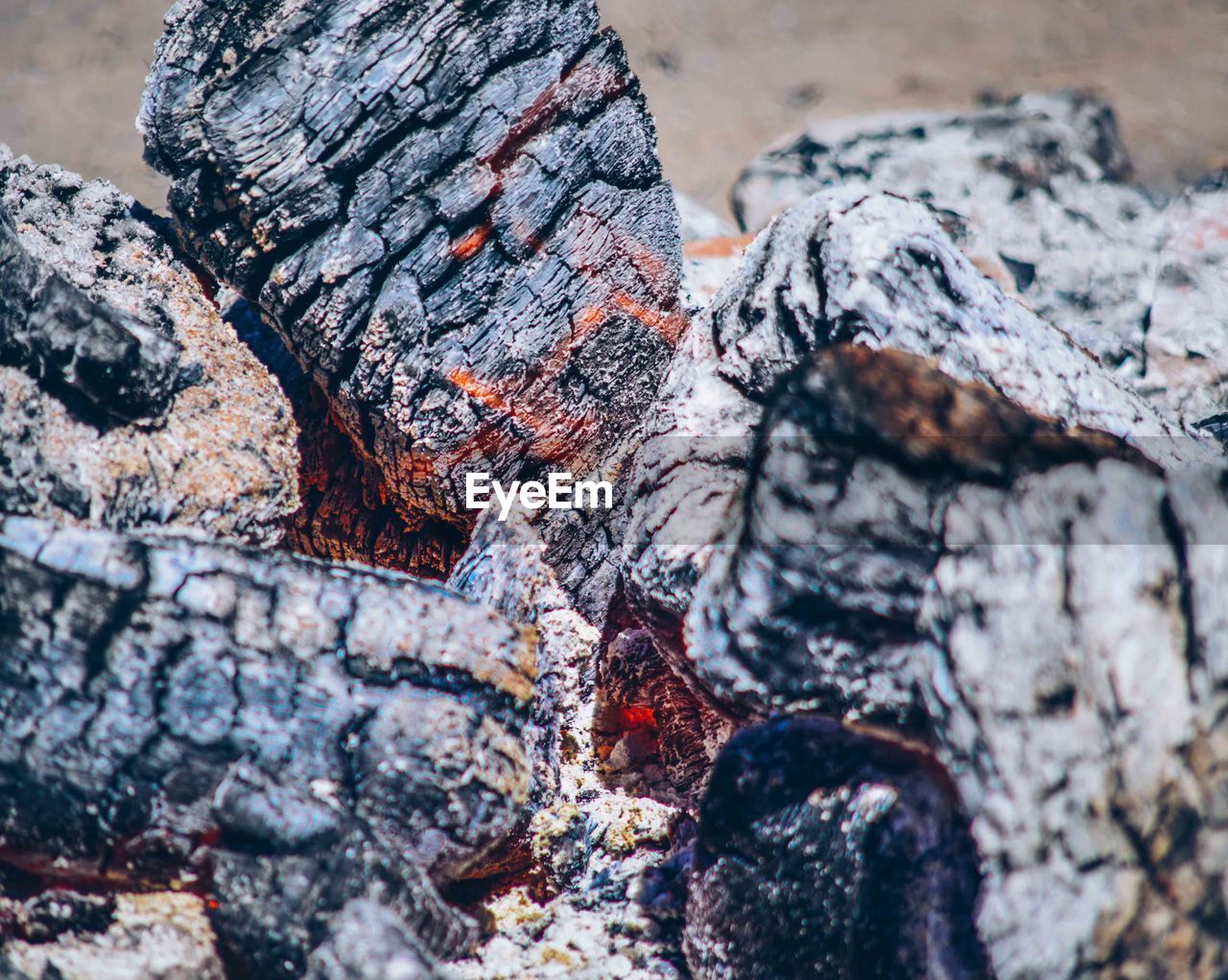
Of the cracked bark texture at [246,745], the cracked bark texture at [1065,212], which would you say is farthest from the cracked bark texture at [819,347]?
the cracked bark texture at [1065,212]

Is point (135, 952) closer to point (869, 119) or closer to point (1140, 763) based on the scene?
point (1140, 763)

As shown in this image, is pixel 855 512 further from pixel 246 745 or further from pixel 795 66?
pixel 795 66

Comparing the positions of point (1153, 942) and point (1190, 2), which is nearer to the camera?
point (1153, 942)

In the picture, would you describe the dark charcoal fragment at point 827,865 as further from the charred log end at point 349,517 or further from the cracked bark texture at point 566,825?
the charred log end at point 349,517

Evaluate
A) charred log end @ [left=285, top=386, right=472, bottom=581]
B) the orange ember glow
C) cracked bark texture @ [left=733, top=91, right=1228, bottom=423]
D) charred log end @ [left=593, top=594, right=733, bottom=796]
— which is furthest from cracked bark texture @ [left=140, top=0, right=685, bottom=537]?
cracked bark texture @ [left=733, top=91, right=1228, bottom=423]

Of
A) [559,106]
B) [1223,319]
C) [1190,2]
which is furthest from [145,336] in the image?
[1190,2]

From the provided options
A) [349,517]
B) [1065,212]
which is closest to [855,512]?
[349,517]
